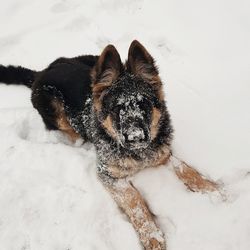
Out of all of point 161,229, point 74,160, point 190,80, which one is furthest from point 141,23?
point 161,229

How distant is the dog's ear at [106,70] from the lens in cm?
415

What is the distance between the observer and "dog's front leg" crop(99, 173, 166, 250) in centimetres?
428

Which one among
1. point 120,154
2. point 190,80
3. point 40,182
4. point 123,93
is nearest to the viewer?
point 123,93

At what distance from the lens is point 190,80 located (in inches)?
239

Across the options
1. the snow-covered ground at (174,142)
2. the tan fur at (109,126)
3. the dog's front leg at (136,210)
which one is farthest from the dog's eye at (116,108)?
the snow-covered ground at (174,142)

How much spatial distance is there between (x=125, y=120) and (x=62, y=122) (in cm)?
168

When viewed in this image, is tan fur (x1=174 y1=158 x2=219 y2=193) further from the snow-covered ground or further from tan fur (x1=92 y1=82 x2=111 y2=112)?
tan fur (x1=92 y1=82 x2=111 y2=112)

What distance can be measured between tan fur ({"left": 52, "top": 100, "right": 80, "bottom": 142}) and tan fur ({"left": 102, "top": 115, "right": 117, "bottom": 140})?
1220mm

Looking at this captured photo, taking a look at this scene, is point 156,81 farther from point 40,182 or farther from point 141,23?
point 141,23

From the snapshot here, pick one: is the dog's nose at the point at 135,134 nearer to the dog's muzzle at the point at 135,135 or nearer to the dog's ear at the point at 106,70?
the dog's muzzle at the point at 135,135

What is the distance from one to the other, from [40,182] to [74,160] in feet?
1.80

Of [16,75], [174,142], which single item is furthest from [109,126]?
[16,75]

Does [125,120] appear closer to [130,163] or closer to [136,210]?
[130,163]

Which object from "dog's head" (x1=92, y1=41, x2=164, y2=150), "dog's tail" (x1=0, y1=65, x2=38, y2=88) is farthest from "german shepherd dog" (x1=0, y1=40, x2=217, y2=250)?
"dog's tail" (x1=0, y1=65, x2=38, y2=88)
